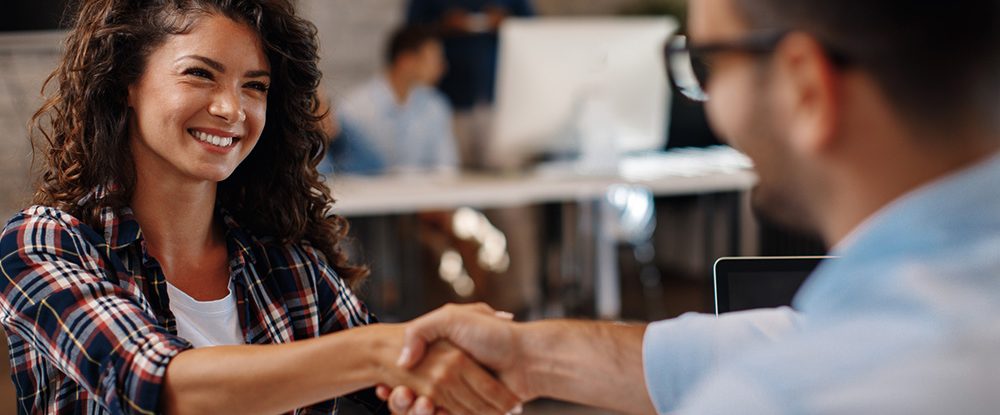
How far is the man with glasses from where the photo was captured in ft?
2.03

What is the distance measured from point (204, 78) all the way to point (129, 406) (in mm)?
421

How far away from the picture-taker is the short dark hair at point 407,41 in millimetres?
4566

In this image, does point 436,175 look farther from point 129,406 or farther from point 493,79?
point 129,406

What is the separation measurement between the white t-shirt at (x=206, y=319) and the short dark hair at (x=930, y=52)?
0.92 m

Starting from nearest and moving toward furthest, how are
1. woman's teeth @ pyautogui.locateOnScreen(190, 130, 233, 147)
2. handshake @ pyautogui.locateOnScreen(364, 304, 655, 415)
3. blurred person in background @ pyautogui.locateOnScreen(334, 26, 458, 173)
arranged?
handshake @ pyautogui.locateOnScreen(364, 304, 655, 415)
woman's teeth @ pyautogui.locateOnScreen(190, 130, 233, 147)
blurred person in background @ pyautogui.locateOnScreen(334, 26, 458, 173)

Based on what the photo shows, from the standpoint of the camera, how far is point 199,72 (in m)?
1.31

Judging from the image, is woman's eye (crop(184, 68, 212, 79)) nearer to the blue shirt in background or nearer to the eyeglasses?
the eyeglasses

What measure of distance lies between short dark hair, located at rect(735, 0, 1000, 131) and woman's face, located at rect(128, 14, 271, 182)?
2.77 feet

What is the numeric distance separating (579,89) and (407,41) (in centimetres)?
106

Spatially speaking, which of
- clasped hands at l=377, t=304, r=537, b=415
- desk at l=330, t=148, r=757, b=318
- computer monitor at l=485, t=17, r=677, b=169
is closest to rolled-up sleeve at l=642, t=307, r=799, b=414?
clasped hands at l=377, t=304, r=537, b=415

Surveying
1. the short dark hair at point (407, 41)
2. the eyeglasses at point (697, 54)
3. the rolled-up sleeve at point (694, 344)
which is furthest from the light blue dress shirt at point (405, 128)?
the eyeglasses at point (697, 54)

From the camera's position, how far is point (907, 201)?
673 millimetres

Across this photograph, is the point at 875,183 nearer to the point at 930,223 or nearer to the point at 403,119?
the point at 930,223

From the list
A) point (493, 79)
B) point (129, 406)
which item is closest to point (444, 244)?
point (493, 79)
